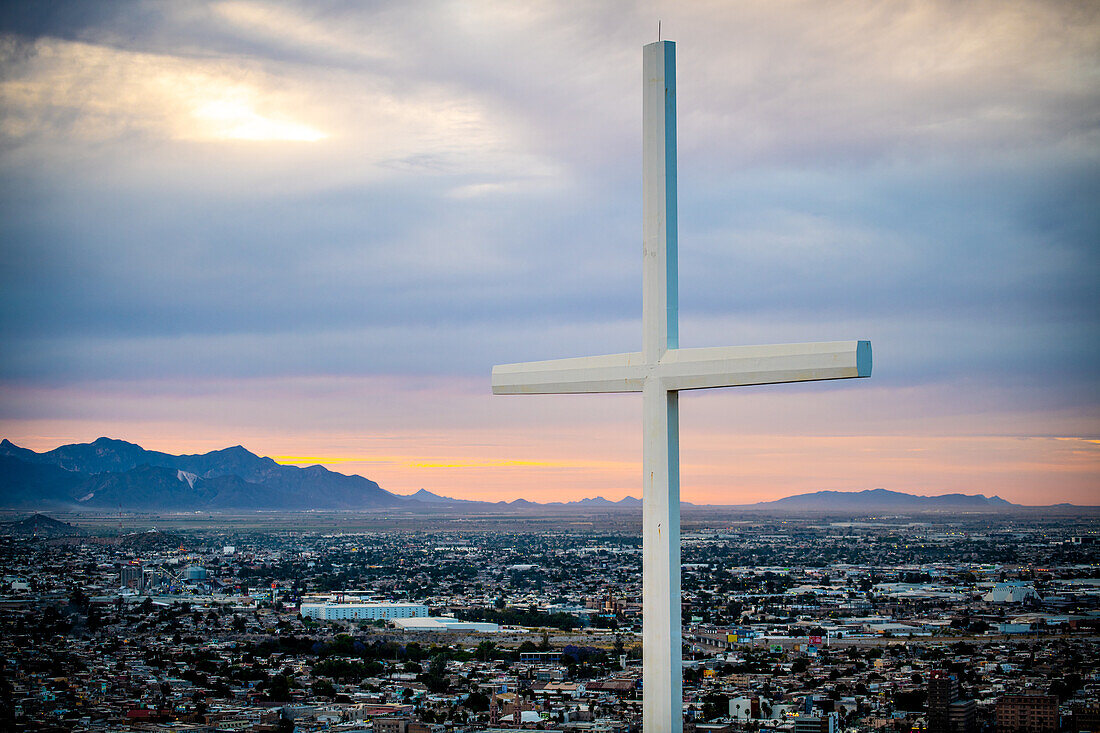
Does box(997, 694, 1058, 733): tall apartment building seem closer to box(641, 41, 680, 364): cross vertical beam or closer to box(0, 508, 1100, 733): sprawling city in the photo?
box(0, 508, 1100, 733): sprawling city

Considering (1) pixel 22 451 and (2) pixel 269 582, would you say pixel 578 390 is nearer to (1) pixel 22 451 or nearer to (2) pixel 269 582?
(1) pixel 22 451

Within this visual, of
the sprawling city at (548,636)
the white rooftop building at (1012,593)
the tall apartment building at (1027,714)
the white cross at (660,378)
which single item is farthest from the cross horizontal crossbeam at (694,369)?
the white rooftop building at (1012,593)

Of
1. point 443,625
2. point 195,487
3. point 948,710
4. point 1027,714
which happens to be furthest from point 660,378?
point 195,487

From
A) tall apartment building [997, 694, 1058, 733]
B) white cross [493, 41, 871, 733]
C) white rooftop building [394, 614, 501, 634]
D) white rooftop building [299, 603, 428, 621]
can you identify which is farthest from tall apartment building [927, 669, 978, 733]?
white rooftop building [299, 603, 428, 621]

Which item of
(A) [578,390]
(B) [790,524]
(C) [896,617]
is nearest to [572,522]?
(B) [790,524]

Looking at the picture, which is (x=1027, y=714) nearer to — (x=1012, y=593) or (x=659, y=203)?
(x=659, y=203)

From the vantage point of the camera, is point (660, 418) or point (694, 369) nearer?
point (694, 369)

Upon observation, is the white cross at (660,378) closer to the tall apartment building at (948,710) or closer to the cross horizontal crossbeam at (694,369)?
the cross horizontal crossbeam at (694,369)
